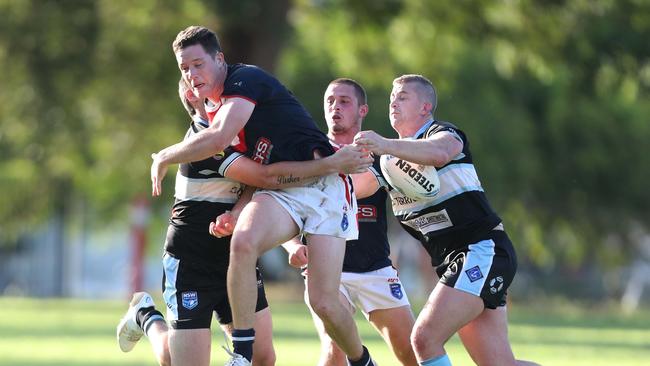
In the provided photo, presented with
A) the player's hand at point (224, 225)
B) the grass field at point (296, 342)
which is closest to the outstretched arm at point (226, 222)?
the player's hand at point (224, 225)

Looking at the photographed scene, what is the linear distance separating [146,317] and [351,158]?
2.67 metres

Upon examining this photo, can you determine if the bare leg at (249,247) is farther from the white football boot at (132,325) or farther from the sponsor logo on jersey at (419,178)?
the white football boot at (132,325)

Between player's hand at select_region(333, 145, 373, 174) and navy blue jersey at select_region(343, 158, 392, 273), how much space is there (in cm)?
136

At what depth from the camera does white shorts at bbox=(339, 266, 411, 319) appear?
11281mm

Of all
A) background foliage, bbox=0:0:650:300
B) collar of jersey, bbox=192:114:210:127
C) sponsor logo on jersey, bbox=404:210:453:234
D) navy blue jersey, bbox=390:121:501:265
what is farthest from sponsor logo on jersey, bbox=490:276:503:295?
background foliage, bbox=0:0:650:300

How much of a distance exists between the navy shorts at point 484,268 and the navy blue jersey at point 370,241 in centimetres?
105

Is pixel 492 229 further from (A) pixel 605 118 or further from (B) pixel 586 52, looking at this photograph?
(A) pixel 605 118

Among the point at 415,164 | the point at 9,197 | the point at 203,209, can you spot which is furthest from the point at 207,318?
the point at 9,197

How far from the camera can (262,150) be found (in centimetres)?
1009

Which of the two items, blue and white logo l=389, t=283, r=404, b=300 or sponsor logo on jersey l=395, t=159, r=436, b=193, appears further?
blue and white logo l=389, t=283, r=404, b=300

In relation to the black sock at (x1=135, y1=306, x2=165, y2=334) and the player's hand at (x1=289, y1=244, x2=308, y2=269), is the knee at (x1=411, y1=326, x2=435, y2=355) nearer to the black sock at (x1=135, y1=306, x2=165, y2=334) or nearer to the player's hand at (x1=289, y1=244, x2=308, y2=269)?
the player's hand at (x1=289, y1=244, x2=308, y2=269)

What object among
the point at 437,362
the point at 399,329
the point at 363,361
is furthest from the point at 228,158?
the point at 399,329

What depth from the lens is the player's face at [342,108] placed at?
11.3m

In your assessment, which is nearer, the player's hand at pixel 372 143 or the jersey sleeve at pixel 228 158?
the player's hand at pixel 372 143
